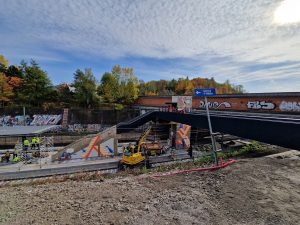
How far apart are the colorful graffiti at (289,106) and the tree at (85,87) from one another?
129ft

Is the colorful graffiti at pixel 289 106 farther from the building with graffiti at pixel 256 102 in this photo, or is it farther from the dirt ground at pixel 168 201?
the dirt ground at pixel 168 201

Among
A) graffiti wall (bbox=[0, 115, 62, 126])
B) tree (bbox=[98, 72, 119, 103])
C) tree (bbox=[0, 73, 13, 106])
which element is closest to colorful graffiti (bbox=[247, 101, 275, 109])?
tree (bbox=[98, 72, 119, 103])

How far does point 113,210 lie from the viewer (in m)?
5.82

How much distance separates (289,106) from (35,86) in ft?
159

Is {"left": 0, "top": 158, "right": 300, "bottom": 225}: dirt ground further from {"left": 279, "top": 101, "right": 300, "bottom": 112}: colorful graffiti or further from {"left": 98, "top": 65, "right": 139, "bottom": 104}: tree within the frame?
{"left": 98, "top": 65, "right": 139, "bottom": 104}: tree

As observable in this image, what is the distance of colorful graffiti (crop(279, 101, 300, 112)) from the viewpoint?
19.8 m

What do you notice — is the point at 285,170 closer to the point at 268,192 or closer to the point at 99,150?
the point at 268,192

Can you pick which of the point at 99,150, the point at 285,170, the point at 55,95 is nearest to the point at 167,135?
the point at 99,150

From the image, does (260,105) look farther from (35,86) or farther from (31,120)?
(35,86)

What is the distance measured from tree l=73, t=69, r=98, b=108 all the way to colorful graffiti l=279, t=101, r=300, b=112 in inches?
1554

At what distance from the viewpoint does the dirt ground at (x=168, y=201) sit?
5.46 m

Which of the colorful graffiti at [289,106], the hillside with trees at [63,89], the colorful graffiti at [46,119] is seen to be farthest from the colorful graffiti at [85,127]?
the colorful graffiti at [289,106]

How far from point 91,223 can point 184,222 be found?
8.33 feet

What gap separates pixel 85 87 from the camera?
47.0m
